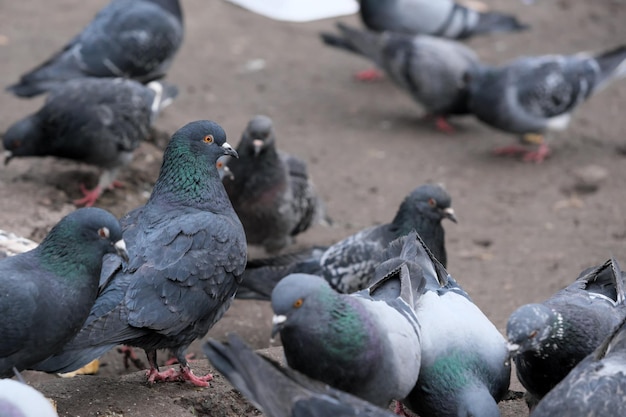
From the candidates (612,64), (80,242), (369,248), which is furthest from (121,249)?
(612,64)

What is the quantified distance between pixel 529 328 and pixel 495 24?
8.12 meters

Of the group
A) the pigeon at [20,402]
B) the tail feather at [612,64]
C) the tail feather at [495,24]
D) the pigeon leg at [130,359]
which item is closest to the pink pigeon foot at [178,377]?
the pigeon leg at [130,359]

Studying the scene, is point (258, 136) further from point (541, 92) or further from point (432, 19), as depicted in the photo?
point (432, 19)

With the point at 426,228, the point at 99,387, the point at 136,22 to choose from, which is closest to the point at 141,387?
the point at 99,387

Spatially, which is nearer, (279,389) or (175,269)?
(279,389)

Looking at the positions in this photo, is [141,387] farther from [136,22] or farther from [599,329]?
[136,22]

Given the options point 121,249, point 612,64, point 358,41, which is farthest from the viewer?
point 358,41

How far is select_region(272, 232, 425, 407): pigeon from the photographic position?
13.2 feet

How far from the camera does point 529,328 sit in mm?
4449

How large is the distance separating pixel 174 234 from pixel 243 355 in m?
1.19

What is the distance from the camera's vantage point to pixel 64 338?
4246 millimetres

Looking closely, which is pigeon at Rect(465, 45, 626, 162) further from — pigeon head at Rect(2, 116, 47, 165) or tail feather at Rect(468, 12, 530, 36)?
pigeon head at Rect(2, 116, 47, 165)

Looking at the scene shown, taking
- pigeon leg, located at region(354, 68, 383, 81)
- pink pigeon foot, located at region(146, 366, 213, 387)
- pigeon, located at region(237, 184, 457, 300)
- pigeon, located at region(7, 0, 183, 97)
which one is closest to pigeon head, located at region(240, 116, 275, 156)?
pigeon, located at region(237, 184, 457, 300)

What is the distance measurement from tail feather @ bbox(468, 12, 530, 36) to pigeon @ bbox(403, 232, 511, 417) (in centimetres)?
754
